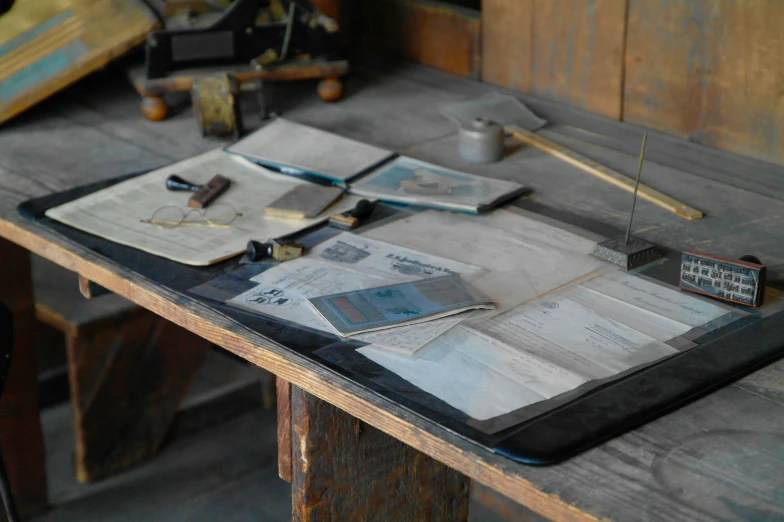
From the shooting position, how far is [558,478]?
93 cm

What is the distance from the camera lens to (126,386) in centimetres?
248

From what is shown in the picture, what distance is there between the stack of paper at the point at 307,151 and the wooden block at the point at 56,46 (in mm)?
388

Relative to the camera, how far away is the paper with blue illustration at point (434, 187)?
1.57 m

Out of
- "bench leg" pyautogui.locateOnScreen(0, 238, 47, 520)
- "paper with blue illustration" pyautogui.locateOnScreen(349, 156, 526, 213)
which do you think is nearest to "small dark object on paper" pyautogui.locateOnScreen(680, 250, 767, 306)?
"paper with blue illustration" pyautogui.locateOnScreen(349, 156, 526, 213)

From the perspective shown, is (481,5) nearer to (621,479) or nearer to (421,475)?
(421,475)

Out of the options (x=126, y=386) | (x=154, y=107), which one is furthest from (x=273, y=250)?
(x=126, y=386)

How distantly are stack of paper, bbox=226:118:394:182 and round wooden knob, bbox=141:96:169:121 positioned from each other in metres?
0.26

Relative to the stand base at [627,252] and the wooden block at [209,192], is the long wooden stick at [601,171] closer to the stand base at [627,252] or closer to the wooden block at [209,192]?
the stand base at [627,252]

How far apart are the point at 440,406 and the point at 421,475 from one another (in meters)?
0.46

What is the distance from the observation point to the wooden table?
0.93 meters

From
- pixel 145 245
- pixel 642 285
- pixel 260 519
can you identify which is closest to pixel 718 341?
pixel 642 285

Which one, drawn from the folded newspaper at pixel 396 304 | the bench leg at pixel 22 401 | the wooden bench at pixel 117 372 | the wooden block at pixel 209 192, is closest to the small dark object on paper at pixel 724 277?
the folded newspaper at pixel 396 304

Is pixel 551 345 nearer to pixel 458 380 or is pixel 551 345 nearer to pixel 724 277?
pixel 458 380

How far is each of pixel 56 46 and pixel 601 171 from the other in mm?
1143
